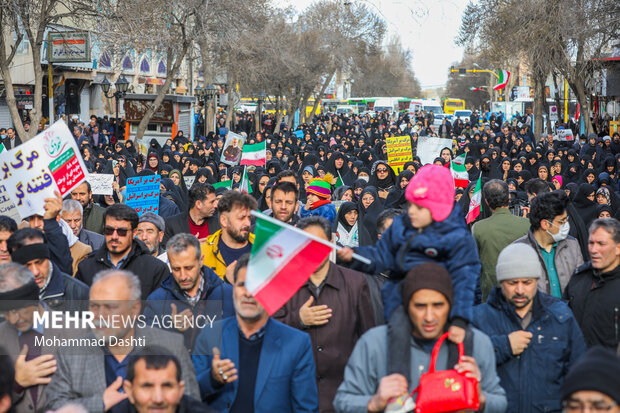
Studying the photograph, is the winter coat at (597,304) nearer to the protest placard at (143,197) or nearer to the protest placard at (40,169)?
the protest placard at (40,169)

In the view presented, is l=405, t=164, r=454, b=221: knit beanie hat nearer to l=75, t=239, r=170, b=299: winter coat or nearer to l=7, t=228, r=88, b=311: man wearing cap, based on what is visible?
l=7, t=228, r=88, b=311: man wearing cap

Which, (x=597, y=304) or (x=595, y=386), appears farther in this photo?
(x=597, y=304)

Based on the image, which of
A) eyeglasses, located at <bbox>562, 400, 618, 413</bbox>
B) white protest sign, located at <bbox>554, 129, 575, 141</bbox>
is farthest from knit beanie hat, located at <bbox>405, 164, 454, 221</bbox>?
white protest sign, located at <bbox>554, 129, 575, 141</bbox>

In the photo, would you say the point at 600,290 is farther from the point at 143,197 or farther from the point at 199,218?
the point at 143,197

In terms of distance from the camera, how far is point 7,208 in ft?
25.0

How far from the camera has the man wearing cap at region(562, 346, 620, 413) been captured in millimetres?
3508

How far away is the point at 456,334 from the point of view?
155 inches

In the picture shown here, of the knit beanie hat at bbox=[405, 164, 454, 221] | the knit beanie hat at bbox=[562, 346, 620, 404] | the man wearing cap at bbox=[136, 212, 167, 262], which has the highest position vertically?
the knit beanie hat at bbox=[405, 164, 454, 221]

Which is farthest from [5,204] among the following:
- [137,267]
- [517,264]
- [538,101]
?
[538,101]

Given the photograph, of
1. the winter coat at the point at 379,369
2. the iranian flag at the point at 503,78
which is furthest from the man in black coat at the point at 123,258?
the iranian flag at the point at 503,78

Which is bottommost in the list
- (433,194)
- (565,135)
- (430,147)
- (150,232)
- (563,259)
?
(563,259)

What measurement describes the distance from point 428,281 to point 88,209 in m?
6.31

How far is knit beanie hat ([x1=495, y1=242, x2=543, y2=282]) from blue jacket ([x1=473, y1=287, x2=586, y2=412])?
182 mm

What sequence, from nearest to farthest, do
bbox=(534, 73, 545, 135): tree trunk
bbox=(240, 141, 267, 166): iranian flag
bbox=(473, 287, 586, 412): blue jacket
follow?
bbox=(473, 287, 586, 412): blue jacket
bbox=(240, 141, 267, 166): iranian flag
bbox=(534, 73, 545, 135): tree trunk
